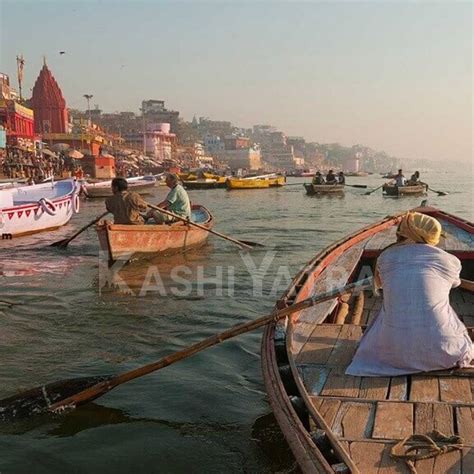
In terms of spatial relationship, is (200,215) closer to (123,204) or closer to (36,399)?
(123,204)

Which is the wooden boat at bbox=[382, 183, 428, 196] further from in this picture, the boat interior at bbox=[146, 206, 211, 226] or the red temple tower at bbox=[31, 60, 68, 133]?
the red temple tower at bbox=[31, 60, 68, 133]

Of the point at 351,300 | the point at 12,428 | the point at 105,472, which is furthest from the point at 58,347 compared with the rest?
the point at 351,300

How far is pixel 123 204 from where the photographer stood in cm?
1095

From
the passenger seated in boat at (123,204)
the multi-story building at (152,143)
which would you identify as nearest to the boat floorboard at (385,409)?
the passenger seated in boat at (123,204)

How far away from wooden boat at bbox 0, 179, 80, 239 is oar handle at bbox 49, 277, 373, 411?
10947 mm

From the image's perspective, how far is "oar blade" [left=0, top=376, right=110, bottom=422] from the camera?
477 centimetres

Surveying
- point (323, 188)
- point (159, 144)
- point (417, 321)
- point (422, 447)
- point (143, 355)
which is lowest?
point (143, 355)

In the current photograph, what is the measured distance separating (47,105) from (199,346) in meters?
65.3

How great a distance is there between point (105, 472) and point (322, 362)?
1.77 metres

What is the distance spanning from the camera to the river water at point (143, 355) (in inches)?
170

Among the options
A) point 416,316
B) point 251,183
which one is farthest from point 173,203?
point 251,183

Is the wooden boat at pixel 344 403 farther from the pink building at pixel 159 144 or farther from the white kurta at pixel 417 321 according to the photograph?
the pink building at pixel 159 144

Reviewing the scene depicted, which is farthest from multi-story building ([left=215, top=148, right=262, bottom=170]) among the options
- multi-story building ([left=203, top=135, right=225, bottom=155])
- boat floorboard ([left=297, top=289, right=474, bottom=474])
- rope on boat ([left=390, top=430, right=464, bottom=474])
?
rope on boat ([left=390, top=430, right=464, bottom=474])

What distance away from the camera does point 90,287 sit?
9641 millimetres
